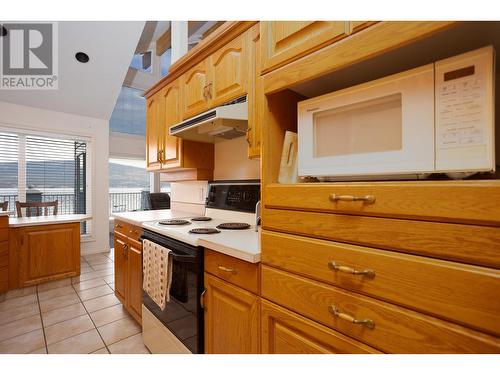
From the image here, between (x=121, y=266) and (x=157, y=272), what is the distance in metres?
0.91

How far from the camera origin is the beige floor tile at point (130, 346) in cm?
170

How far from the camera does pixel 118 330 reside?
6.43ft

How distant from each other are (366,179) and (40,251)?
3620 millimetres

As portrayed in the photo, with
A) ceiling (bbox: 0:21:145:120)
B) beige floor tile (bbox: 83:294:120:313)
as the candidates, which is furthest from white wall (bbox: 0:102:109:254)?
beige floor tile (bbox: 83:294:120:313)

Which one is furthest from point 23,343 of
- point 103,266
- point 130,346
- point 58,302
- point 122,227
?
point 103,266

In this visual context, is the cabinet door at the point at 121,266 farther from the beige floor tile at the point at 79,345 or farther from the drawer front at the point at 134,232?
the beige floor tile at the point at 79,345

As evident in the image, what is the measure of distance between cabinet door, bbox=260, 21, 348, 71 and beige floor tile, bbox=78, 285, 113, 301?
2898 millimetres

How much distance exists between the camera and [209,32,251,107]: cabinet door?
4.82 ft

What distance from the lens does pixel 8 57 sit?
2885 mm

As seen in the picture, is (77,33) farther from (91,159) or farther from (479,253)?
(479,253)

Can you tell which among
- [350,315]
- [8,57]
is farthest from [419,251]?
[8,57]

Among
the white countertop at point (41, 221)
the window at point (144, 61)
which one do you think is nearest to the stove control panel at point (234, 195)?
the white countertop at point (41, 221)

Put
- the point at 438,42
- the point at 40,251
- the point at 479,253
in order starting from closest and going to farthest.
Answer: the point at 479,253 < the point at 438,42 < the point at 40,251

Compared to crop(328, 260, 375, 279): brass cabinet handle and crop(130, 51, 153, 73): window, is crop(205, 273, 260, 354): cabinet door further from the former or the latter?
crop(130, 51, 153, 73): window
